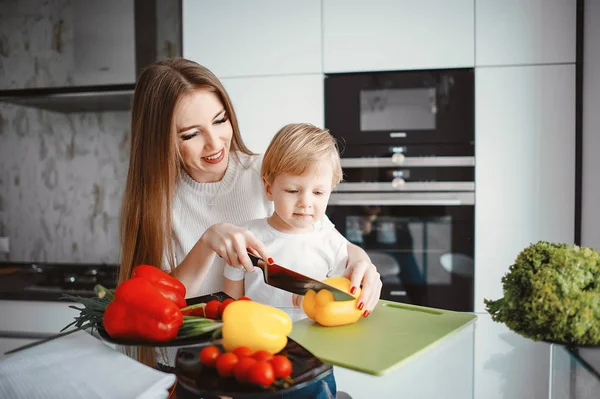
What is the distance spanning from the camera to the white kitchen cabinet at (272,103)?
91.4 inches

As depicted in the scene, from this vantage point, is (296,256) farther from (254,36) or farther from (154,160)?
(254,36)

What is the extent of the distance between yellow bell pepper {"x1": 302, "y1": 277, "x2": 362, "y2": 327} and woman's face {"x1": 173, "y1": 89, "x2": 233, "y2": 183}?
0.49m

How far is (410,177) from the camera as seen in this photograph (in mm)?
2279

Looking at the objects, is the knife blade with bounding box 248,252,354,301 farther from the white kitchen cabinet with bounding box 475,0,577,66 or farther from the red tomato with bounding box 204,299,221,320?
the white kitchen cabinet with bounding box 475,0,577,66

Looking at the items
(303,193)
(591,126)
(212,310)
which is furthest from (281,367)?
(591,126)

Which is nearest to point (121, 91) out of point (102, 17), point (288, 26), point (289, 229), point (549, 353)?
point (102, 17)

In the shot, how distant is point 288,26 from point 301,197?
1.36 meters

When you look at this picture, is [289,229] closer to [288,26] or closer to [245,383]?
[245,383]

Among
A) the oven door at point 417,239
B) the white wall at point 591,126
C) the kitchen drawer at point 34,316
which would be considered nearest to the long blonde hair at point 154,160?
the oven door at point 417,239

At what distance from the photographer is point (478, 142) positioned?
7.18 ft

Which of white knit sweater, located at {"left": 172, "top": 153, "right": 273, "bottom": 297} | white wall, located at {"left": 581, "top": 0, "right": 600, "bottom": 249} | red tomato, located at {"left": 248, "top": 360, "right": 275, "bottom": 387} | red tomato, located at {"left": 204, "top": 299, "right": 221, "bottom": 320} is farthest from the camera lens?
white wall, located at {"left": 581, "top": 0, "right": 600, "bottom": 249}

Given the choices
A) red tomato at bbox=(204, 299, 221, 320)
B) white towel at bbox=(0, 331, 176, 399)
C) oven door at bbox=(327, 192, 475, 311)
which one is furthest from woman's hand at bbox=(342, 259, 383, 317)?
oven door at bbox=(327, 192, 475, 311)

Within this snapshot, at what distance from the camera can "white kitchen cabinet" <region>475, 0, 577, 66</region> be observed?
2096 millimetres

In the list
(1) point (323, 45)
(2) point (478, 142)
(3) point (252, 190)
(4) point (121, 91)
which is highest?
(1) point (323, 45)
